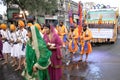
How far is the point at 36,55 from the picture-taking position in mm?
5066

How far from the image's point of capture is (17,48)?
33.5 feet

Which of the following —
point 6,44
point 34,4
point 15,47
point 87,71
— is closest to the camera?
point 87,71

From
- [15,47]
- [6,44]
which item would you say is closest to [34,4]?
[6,44]

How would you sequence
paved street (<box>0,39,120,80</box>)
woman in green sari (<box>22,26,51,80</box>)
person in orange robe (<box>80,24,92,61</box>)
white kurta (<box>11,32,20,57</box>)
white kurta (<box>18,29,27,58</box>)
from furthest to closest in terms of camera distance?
person in orange robe (<box>80,24,92,61</box>), white kurta (<box>11,32,20,57</box>), white kurta (<box>18,29,27,58</box>), paved street (<box>0,39,120,80</box>), woman in green sari (<box>22,26,51,80</box>)

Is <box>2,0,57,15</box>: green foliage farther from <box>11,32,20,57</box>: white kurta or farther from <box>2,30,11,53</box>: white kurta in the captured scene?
<box>11,32,20,57</box>: white kurta

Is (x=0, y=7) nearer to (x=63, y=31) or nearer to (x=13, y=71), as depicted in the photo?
(x=63, y=31)

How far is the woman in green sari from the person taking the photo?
5.02 metres

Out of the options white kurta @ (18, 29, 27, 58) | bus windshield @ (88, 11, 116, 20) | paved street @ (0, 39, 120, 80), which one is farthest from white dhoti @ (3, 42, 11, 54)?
bus windshield @ (88, 11, 116, 20)

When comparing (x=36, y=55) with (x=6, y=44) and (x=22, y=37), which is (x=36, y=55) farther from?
(x=6, y=44)

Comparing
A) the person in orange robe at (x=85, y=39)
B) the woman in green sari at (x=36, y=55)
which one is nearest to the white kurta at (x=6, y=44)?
the person in orange robe at (x=85, y=39)

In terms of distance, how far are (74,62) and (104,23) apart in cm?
880

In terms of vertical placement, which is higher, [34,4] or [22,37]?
[34,4]

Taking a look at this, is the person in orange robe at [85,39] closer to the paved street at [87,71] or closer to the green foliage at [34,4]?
the paved street at [87,71]

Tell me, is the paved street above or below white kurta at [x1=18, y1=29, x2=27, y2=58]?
below
